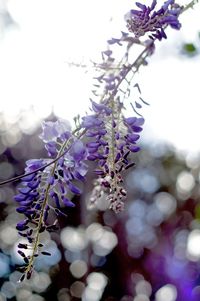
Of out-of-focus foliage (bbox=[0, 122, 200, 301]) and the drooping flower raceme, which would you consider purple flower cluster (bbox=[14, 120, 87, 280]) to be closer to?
the drooping flower raceme

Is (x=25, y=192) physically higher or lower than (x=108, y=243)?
higher

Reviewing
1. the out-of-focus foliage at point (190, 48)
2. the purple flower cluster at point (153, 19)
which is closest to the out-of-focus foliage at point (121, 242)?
the out-of-focus foliage at point (190, 48)

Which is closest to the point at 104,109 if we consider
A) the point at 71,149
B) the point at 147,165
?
the point at 71,149

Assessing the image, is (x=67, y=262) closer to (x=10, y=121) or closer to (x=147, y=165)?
(x=147, y=165)

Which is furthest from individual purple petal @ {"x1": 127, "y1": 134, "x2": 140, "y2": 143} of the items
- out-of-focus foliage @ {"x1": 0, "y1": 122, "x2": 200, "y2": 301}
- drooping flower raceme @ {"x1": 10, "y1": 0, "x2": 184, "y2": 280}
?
out-of-focus foliage @ {"x1": 0, "y1": 122, "x2": 200, "y2": 301}

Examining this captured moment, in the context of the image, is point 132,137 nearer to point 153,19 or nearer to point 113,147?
point 113,147

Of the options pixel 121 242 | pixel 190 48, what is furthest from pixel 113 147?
pixel 121 242
